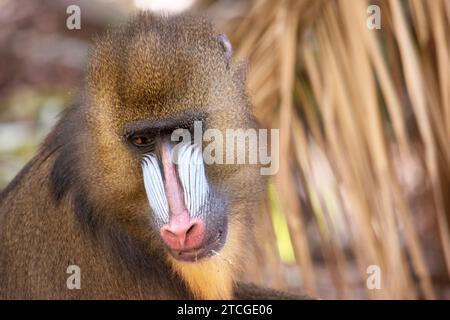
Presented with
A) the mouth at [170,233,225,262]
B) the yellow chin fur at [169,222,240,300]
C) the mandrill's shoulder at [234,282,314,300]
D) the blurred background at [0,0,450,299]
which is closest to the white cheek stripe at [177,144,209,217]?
the mouth at [170,233,225,262]

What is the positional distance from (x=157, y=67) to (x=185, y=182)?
19.8 inches

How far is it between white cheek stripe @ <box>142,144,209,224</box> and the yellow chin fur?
257mm

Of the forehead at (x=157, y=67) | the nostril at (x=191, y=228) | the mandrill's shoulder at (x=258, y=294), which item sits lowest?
the mandrill's shoulder at (x=258, y=294)

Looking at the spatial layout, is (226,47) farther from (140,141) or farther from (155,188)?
(155,188)

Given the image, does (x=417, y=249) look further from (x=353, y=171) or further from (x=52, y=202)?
(x=52, y=202)

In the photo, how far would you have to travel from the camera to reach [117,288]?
12.3 feet

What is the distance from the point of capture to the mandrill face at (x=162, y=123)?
3449 millimetres

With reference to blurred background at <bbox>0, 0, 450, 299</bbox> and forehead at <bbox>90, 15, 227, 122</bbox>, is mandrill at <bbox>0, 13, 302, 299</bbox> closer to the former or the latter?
forehead at <bbox>90, 15, 227, 122</bbox>

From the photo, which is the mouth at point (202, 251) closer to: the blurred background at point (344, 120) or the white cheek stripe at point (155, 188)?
the white cheek stripe at point (155, 188)

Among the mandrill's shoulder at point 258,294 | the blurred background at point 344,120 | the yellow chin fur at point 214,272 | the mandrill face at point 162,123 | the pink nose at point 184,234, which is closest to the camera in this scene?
the pink nose at point 184,234

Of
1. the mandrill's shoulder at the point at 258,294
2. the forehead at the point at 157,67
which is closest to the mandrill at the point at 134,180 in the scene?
the forehead at the point at 157,67

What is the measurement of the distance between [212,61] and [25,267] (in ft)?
3.73

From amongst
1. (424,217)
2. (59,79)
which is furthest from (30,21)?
(424,217)

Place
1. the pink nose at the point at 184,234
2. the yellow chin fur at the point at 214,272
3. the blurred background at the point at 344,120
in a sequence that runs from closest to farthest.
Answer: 1. the pink nose at the point at 184,234
2. the yellow chin fur at the point at 214,272
3. the blurred background at the point at 344,120
